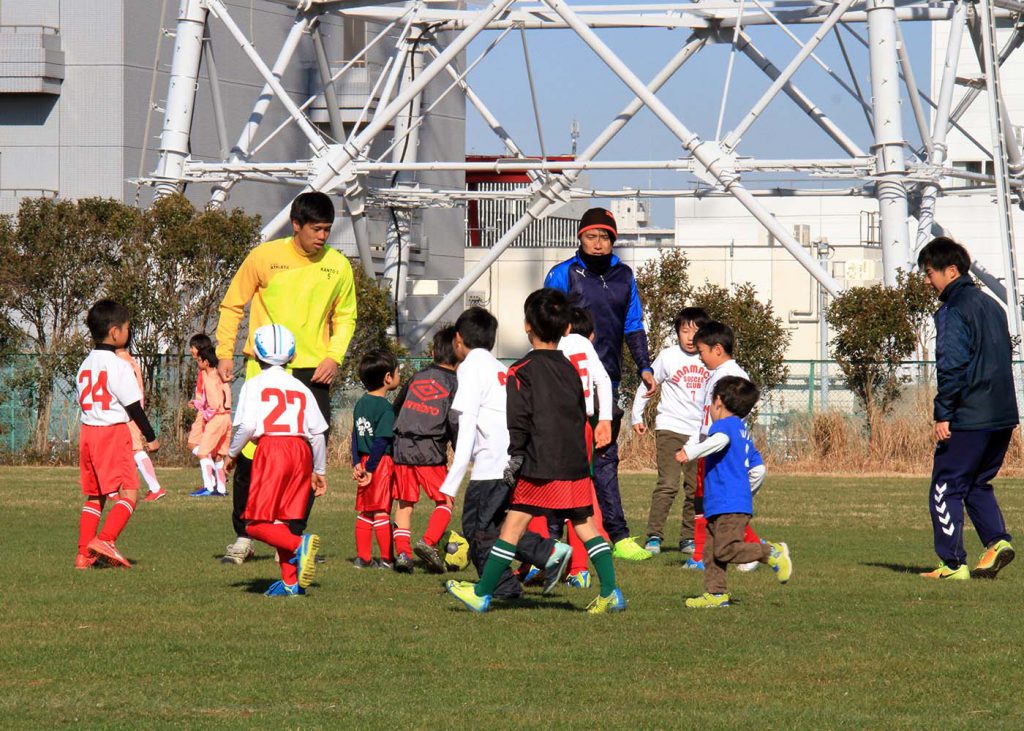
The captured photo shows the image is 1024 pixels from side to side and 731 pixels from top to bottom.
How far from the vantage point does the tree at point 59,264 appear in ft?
85.5

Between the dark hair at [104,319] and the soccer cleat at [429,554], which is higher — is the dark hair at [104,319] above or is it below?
above

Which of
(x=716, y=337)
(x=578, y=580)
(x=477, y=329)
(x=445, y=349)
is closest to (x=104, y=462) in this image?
(x=445, y=349)

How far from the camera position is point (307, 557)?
962cm

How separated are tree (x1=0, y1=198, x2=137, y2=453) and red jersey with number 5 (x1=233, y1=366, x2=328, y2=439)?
17008 mm

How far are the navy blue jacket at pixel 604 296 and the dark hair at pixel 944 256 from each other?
6.37ft

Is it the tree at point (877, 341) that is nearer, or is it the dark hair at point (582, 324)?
the dark hair at point (582, 324)

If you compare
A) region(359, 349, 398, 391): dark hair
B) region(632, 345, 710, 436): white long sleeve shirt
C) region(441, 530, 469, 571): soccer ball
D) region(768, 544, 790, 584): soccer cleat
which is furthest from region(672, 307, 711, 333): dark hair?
region(768, 544, 790, 584): soccer cleat

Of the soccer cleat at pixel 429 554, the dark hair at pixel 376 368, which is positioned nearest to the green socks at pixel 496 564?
the soccer cleat at pixel 429 554

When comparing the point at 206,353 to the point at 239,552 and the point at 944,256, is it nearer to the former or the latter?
the point at 239,552

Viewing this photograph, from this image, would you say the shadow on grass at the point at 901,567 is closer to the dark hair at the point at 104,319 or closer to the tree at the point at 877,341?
the dark hair at the point at 104,319

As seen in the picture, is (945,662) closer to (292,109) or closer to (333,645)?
(333,645)

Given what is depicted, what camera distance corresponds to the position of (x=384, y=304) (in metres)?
28.9

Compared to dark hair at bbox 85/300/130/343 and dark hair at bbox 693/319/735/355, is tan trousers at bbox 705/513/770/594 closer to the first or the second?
dark hair at bbox 693/319/735/355

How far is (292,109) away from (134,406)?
713 inches
